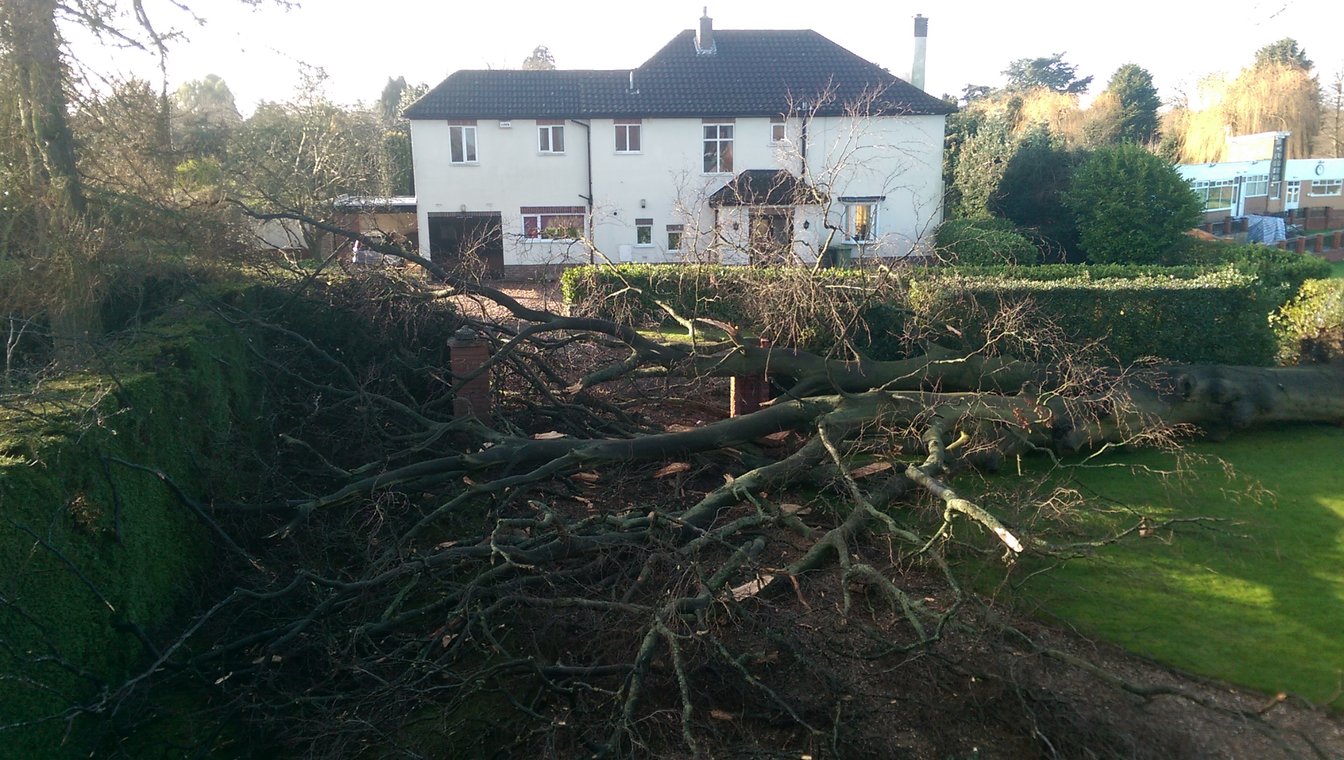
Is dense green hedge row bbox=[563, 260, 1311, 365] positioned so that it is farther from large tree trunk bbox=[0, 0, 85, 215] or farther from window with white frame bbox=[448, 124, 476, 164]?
window with white frame bbox=[448, 124, 476, 164]

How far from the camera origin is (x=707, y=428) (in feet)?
29.5

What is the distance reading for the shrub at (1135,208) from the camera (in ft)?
78.1

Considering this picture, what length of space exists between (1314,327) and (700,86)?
780 inches

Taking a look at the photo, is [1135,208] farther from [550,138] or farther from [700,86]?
[550,138]

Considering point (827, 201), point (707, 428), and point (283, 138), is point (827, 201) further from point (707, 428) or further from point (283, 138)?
point (283, 138)

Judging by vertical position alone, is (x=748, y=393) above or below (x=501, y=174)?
below

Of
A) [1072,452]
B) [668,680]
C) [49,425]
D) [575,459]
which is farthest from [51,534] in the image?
[1072,452]

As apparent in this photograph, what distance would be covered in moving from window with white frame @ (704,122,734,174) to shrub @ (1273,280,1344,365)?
58.0 feet

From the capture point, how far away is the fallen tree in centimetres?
518

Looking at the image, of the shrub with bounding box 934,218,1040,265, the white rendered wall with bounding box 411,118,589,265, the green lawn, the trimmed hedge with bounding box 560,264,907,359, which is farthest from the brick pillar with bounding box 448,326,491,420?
the white rendered wall with bounding box 411,118,589,265

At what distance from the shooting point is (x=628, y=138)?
2834 cm

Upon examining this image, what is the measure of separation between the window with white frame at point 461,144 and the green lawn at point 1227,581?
22.6 metres

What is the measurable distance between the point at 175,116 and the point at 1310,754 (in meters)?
13.8

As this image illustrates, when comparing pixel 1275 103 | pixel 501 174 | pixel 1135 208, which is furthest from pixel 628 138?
pixel 1275 103
